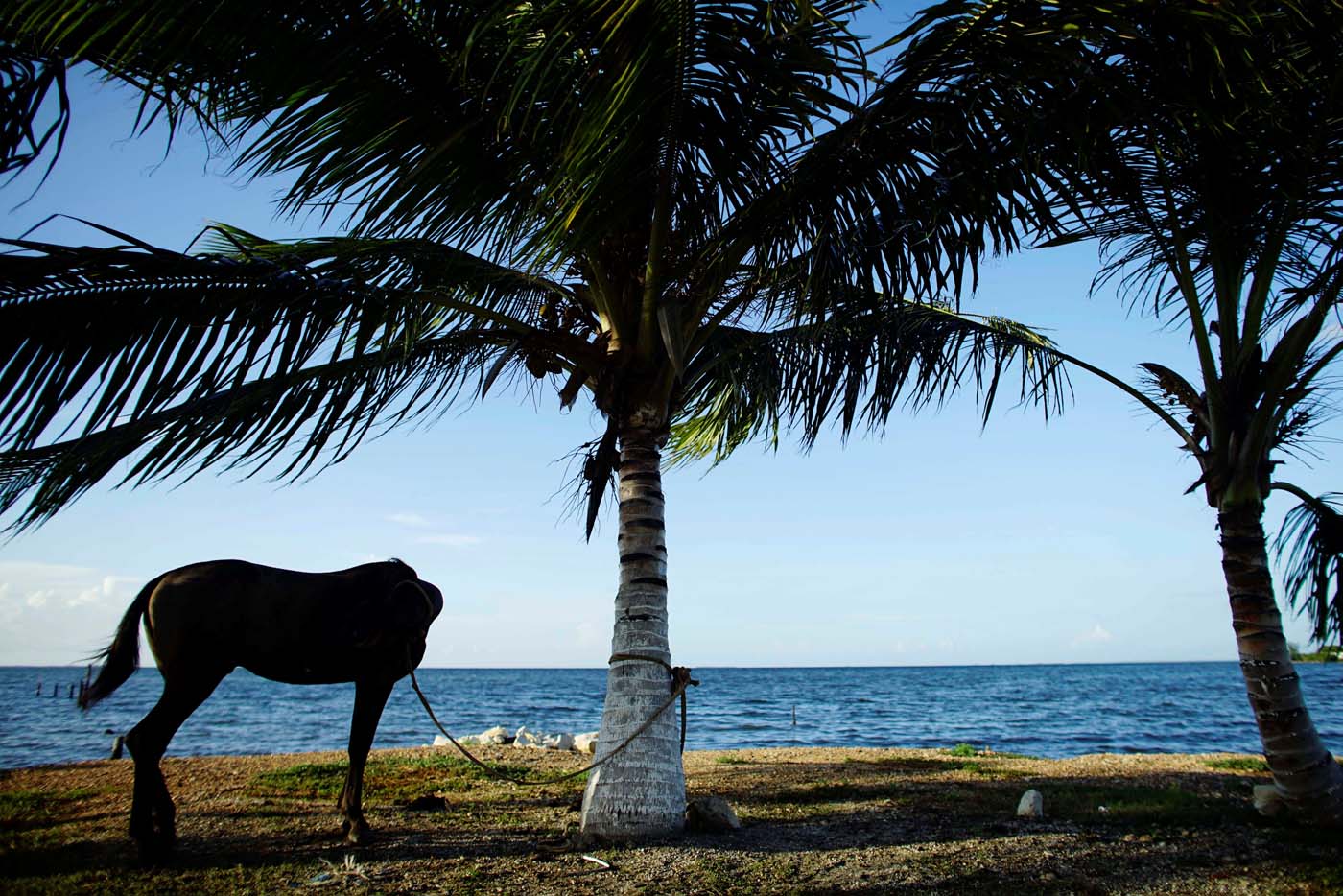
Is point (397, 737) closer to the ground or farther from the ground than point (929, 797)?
closer to the ground

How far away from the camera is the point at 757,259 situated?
5.82 metres

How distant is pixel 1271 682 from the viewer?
5.94 m

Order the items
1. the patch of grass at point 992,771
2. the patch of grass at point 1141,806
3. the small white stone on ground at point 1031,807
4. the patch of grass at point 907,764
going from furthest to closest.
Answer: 1. the patch of grass at point 907,764
2. the patch of grass at point 992,771
3. the small white stone on ground at point 1031,807
4. the patch of grass at point 1141,806

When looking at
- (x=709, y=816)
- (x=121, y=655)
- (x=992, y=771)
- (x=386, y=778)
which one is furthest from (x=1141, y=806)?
(x=121, y=655)

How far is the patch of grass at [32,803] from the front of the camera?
639 cm

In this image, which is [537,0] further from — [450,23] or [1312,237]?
[1312,237]

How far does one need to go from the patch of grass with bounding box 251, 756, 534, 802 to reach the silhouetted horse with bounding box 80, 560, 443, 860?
7.22ft

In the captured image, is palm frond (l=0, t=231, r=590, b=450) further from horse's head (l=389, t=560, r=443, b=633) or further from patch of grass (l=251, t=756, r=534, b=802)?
patch of grass (l=251, t=756, r=534, b=802)

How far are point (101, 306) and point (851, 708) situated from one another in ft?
127

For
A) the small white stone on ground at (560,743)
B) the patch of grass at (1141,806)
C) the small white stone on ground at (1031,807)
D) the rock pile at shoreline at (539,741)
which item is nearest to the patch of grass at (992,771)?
the patch of grass at (1141,806)

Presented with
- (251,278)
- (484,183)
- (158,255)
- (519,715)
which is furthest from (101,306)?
(519,715)

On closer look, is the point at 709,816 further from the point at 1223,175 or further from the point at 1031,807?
the point at 1223,175

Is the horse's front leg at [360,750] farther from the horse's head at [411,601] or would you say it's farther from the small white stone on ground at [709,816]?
the small white stone on ground at [709,816]

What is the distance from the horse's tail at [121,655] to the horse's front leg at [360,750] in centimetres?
140
